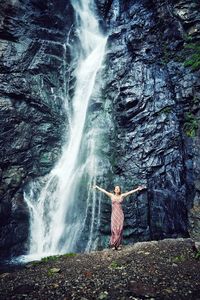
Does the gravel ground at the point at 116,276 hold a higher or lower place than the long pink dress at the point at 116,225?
lower

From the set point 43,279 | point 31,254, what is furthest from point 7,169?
point 43,279

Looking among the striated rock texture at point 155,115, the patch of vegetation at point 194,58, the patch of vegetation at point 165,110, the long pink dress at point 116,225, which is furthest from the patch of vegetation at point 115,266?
the patch of vegetation at point 194,58

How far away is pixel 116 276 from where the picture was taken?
657 cm

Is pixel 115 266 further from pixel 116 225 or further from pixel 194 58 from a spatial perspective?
pixel 194 58

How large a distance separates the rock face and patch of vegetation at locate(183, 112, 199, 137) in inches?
2.3

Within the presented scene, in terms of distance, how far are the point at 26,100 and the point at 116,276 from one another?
12.3 metres

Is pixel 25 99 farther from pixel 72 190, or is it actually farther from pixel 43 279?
pixel 43 279

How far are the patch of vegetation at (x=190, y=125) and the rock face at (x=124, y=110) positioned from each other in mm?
58

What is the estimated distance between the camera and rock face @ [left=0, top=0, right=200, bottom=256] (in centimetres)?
1233

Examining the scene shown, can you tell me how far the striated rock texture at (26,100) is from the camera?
1349 centimetres

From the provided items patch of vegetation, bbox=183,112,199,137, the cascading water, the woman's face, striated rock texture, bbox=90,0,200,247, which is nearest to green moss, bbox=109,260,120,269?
the woman's face

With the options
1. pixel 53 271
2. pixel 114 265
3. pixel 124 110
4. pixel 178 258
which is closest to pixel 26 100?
pixel 124 110

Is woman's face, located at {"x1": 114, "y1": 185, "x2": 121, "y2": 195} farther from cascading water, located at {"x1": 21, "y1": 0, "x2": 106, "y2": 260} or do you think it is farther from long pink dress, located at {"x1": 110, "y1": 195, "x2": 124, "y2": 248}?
cascading water, located at {"x1": 21, "y1": 0, "x2": 106, "y2": 260}

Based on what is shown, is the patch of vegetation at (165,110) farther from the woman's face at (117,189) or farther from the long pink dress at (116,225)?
the long pink dress at (116,225)
